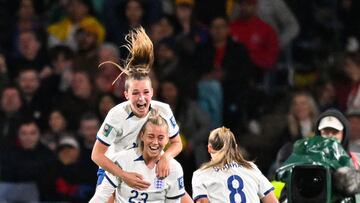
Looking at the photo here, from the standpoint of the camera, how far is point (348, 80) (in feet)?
57.9

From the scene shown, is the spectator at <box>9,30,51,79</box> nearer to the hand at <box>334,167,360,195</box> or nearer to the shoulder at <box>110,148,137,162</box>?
the hand at <box>334,167,360,195</box>

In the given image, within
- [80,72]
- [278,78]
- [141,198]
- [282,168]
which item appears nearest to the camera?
[141,198]

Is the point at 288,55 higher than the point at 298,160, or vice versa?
the point at 288,55

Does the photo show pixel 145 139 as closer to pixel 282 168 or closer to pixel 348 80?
pixel 282 168

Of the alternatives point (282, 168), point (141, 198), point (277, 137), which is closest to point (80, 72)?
point (277, 137)

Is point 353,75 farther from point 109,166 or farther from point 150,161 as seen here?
point 109,166

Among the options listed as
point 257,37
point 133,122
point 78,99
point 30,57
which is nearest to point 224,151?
point 133,122

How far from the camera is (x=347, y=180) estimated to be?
1251 cm

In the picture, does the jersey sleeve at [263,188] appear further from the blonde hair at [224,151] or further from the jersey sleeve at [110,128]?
the jersey sleeve at [110,128]

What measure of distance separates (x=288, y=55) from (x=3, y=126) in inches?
155

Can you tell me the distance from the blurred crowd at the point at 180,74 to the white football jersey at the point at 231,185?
151 inches

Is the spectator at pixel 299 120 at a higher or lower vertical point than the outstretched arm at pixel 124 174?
higher

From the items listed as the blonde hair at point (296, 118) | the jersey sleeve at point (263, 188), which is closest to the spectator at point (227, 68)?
the blonde hair at point (296, 118)

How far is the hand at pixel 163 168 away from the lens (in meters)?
11.3
